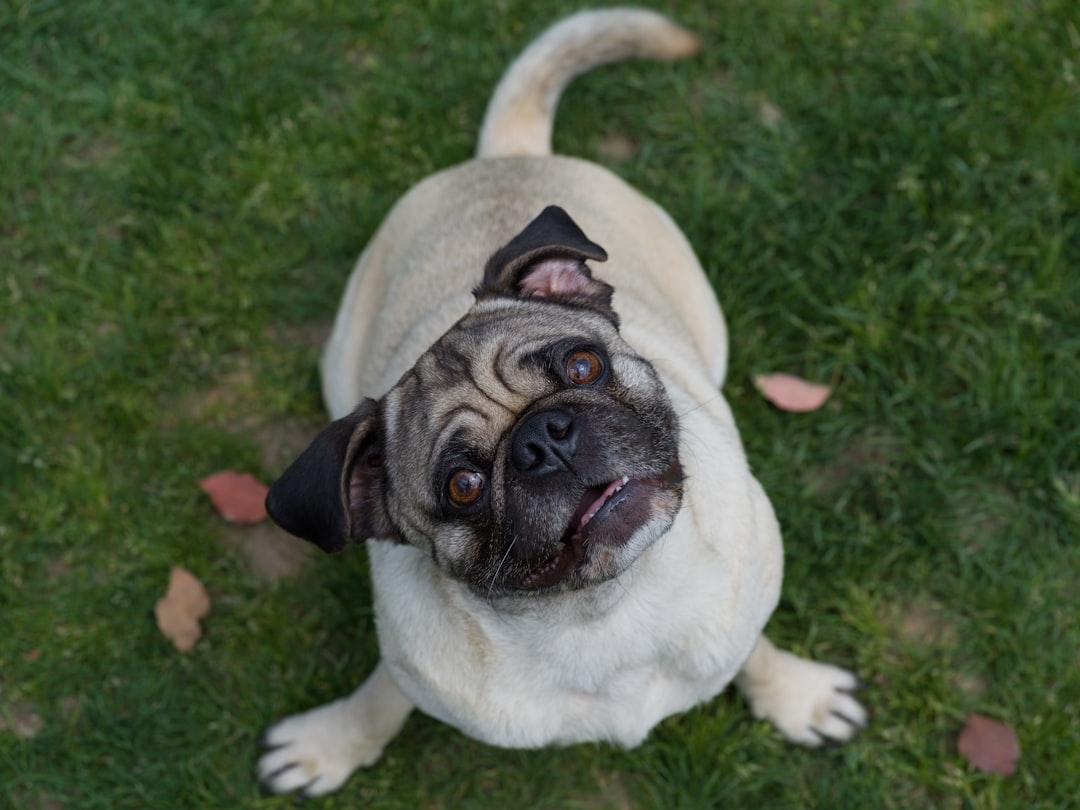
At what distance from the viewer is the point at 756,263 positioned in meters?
6.12

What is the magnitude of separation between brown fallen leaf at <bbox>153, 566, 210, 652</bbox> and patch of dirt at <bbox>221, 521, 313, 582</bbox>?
0.96 ft

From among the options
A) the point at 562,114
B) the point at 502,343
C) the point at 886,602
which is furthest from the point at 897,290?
the point at 502,343

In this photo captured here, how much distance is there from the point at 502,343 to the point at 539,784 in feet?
8.51

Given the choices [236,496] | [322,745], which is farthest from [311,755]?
[236,496]

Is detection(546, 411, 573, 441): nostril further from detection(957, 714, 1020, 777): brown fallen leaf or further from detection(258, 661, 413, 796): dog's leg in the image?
detection(957, 714, 1020, 777): brown fallen leaf

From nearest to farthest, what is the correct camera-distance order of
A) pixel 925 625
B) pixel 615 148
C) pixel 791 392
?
pixel 925 625 < pixel 791 392 < pixel 615 148

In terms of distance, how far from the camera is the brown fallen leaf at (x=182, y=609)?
18.6 feet

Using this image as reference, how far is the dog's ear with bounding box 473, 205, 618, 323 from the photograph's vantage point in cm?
384

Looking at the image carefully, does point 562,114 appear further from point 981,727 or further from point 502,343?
point 981,727

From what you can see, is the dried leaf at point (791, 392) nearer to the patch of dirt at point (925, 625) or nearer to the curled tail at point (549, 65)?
the patch of dirt at point (925, 625)

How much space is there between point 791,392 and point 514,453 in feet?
9.35

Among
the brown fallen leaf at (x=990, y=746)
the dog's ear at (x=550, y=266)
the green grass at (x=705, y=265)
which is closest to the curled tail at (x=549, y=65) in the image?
the green grass at (x=705, y=265)

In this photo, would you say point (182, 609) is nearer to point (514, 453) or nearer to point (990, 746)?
point (514, 453)

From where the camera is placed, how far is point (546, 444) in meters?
3.37
